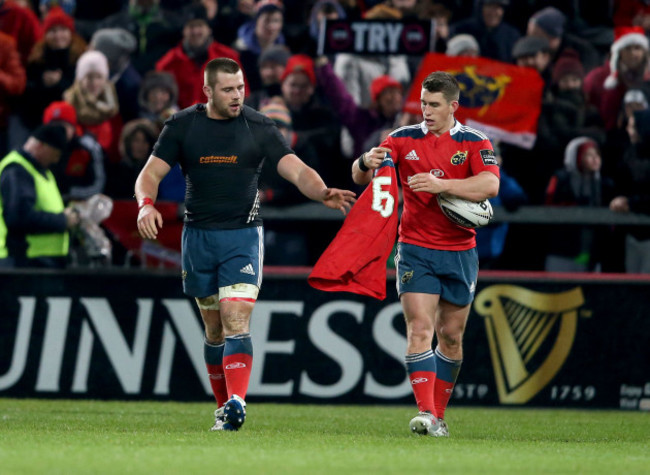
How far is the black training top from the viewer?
8164 millimetres

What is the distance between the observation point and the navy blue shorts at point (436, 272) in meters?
8.02

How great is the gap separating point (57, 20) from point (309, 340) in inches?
204

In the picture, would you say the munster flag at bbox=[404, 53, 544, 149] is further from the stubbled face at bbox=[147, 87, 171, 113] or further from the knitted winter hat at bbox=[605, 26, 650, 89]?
the stubbled face at bbox=[147, 87, 171, 113]

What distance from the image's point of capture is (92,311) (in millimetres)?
11188

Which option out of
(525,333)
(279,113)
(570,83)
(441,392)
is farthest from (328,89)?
(441,392)

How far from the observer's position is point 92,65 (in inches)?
511

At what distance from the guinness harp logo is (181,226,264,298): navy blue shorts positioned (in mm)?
3466

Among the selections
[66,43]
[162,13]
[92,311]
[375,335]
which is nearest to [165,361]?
[92,311]

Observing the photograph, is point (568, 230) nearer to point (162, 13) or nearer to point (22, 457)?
point (162, 13)

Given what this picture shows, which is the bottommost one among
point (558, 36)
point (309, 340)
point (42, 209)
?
point (309, 340)

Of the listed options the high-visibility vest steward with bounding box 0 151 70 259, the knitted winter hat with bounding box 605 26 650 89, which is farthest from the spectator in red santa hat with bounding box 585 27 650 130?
Result: the high-visibility vest steward with bounding box 0 151 70 259

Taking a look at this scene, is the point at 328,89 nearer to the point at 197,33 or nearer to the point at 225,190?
the point at 197,33

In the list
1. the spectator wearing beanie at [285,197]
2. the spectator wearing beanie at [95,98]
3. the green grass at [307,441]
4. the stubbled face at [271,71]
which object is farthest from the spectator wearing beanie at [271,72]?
the green grass at [307,441]

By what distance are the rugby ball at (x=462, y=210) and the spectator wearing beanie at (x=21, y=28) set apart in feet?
25.8
